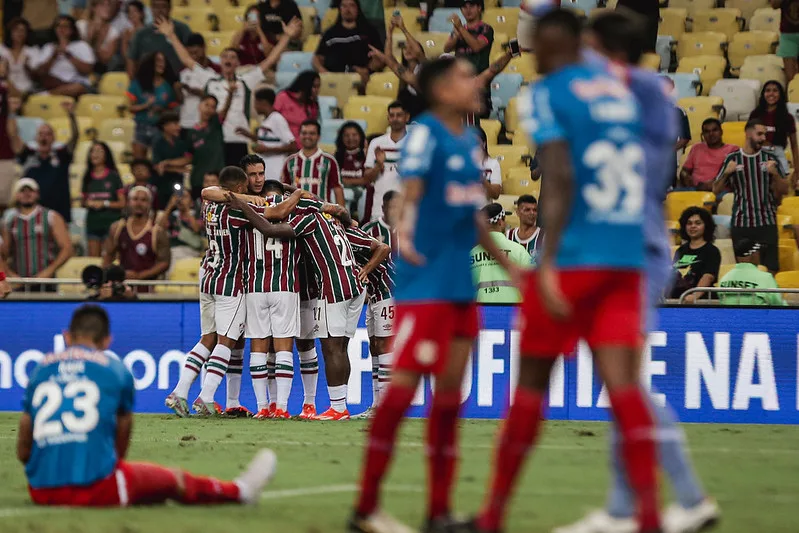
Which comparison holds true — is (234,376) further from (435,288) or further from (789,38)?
(789,38)

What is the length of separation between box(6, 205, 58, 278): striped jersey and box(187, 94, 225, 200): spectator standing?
1.84 metres

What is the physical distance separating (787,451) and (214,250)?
5.69 m

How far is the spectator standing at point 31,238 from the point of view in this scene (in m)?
16.6

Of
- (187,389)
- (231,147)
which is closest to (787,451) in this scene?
(187,389)

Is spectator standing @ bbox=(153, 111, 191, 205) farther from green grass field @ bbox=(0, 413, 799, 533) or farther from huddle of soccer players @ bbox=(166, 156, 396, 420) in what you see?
green grass field @ bbox=(0, 413, 799, 533)

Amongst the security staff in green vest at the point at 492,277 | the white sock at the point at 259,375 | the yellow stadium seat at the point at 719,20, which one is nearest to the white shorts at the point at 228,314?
the white sock at the point at 259,375

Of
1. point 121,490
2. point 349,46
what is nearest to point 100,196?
point 349,46

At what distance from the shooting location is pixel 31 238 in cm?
1659

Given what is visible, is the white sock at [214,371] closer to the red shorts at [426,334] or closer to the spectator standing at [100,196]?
the spectator standing at [100,196]

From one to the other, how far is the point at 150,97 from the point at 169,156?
120 centimetres

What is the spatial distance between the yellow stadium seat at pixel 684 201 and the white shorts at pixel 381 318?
420cm

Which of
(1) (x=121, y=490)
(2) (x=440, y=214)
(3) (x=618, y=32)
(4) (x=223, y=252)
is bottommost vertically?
(1) (x=121, y=490)

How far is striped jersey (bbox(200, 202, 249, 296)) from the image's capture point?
13008 millimetres

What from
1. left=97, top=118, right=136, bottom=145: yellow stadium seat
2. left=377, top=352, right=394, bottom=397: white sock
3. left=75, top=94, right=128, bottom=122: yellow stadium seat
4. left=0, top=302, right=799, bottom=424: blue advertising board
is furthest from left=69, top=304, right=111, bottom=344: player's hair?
left=75, top=94, right=128, bottom=122: yellow stadium seat
